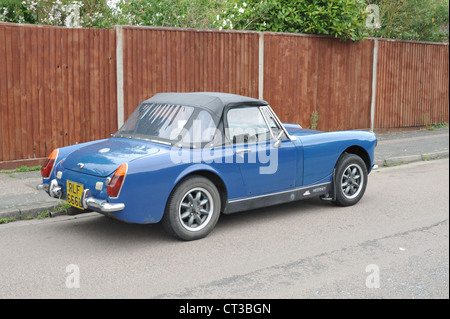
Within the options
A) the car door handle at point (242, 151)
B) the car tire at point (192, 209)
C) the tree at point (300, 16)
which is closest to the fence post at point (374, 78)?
the tree at point (300, 16)

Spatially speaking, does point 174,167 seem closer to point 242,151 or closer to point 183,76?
point 242,151

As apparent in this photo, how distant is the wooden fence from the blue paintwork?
3282 mm

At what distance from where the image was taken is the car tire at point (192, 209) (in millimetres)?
5633

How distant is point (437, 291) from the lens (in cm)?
446

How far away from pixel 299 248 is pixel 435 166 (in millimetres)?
6202

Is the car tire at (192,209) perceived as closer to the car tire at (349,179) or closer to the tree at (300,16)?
the car tire at (349,179)

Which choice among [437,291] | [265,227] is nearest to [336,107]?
[265,227]

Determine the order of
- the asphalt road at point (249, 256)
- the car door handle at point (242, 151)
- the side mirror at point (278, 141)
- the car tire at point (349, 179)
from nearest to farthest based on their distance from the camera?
the asphalt road at point (249, 256) < the car door handle at point (242, 151) < the side mirror at point (278, 141) < the car tire at point (349, 179)

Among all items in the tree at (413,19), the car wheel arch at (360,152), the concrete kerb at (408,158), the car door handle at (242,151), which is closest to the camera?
the car door handle at (242,151)

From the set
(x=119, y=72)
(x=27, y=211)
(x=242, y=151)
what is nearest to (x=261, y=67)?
(x=119, y=72)

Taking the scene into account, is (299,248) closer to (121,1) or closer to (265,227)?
(265,227)

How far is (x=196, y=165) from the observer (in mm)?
5762

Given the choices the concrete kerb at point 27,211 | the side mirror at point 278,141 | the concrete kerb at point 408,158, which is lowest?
the concrete kerb at point 27,211

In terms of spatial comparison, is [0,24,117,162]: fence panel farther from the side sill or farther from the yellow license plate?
the side sill
